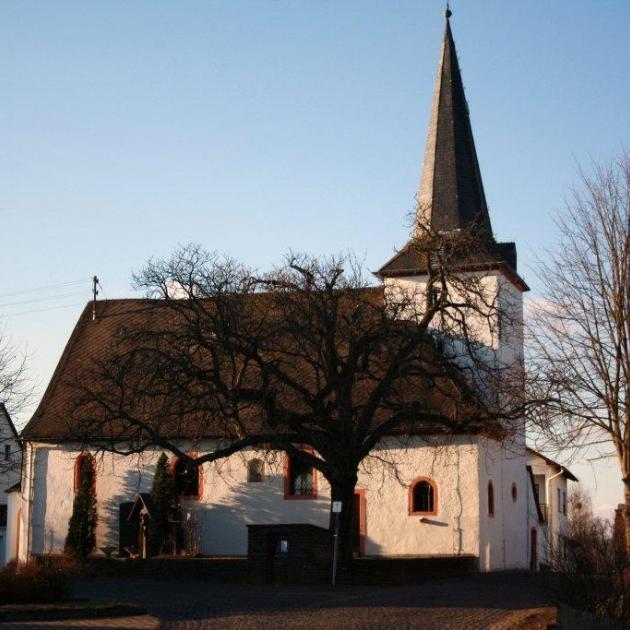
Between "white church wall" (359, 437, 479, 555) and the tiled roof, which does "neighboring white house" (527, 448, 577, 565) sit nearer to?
"white church wall" (359, 437, 479, 555)

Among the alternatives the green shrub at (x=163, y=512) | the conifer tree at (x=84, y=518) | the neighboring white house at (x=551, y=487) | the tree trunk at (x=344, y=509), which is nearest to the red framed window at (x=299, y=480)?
the green shrub at (x=163, y=512)

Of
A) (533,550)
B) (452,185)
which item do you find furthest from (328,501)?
(452,185)

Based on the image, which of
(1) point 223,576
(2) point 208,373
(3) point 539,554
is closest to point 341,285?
(2) point 208,373

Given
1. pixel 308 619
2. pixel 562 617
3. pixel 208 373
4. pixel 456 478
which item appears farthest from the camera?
pixel 456 478

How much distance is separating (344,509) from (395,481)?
8.15 m

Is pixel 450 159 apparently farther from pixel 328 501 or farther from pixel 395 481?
pixel 328 501

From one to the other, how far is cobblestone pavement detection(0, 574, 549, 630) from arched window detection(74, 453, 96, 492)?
9199 millimetres

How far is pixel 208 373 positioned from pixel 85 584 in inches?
245

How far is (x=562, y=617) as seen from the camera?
1738 centimetres

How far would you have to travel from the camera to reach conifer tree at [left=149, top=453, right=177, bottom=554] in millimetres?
36688

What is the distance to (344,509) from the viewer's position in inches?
1146

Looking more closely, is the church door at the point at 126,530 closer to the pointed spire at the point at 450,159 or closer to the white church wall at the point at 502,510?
the white church wall at the point at 502,510

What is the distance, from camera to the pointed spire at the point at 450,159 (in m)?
39.9

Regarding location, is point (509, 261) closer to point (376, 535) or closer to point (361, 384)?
point (361, 384)
